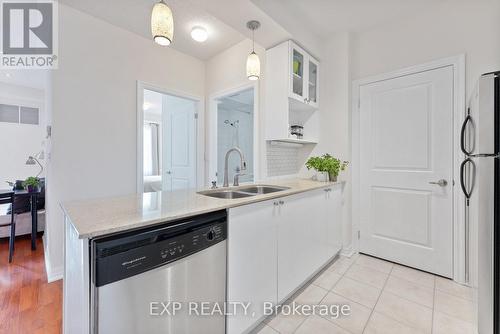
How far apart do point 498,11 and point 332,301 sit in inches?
110

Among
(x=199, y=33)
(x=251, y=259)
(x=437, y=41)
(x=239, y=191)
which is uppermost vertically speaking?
(x=199, y=33)

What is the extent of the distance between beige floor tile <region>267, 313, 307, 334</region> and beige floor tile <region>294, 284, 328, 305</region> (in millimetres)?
170

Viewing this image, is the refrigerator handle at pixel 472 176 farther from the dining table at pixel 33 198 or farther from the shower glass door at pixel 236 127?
the dining table at pixel 33 198

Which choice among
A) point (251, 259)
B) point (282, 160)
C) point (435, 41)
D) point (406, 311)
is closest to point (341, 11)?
point (435, 41)

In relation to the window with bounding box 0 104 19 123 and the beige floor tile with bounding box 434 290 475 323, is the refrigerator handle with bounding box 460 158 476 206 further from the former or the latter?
the window with bounding box 0 104 19 123

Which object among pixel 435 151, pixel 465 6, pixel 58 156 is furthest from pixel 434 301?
pixel 58 156

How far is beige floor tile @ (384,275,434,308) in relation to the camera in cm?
180

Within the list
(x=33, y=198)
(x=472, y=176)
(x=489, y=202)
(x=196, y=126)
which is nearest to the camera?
(x=489, y=202)

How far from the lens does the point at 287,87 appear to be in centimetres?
234

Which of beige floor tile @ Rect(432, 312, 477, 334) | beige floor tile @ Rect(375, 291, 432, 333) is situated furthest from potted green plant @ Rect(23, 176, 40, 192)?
beige floor tile @ Rect(432, 312, 477, 334)

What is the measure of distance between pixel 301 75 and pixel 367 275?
7.28 ft

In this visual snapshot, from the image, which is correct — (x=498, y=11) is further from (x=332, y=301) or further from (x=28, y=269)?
(x=28, y=269)

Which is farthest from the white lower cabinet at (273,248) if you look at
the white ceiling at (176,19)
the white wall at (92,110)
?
the white wall at (92,110)

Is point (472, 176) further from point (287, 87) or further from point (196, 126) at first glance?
point (196, 126)
